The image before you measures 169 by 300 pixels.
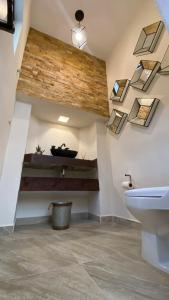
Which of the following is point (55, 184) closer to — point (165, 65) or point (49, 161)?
point (49, 161)

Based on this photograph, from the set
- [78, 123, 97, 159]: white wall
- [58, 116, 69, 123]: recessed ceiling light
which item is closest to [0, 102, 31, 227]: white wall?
[58, 116, 69, 123]: recessed ceiling light

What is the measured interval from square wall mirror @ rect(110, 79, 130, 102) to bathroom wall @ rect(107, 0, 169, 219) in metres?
0.08

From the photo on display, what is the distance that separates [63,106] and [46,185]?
1192 mm

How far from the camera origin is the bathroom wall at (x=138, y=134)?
205 cm

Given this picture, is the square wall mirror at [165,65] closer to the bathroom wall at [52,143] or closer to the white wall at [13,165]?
the bathroom wall at [52,143]

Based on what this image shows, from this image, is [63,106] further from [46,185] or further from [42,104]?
[46,185]

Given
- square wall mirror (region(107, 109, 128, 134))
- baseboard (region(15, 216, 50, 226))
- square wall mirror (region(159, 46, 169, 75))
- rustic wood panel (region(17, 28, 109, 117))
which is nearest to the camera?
square wall mirror (region(159, 46, 169, 75))

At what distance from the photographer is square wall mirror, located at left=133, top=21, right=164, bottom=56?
213cm

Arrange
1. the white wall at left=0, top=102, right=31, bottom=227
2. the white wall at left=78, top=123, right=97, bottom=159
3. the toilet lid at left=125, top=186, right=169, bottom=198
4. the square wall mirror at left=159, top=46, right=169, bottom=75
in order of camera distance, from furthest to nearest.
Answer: the white wall at left=78, top=123, right=97, bottom=159, the white wall at left=0, top=102, right=31, bottom=227, the square wall mirror at left=159, top=46, right=169, bottom=75, the toilet lid at left=125, top=186, right=169, bottom=198

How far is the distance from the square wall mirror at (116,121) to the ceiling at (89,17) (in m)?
1.30

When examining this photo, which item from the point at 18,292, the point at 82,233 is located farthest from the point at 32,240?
the point at 18,292

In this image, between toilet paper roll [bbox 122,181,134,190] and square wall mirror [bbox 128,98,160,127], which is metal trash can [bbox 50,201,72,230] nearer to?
toilet paper roll [bbox 122,181,134,190]

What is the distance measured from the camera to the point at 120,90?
2.67 metres

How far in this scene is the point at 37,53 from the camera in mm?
2514
